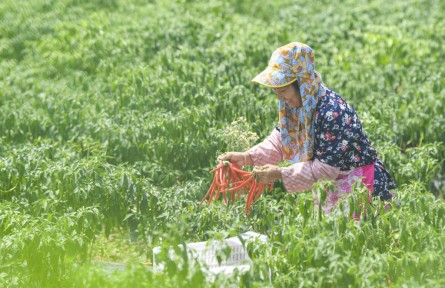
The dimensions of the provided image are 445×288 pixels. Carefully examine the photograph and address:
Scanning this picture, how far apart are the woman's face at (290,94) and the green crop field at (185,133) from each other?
57 centimetres

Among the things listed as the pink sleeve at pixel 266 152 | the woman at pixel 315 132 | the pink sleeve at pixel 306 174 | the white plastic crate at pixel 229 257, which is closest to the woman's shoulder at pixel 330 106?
the woman at pixel 315 132

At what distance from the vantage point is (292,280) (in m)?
4.09

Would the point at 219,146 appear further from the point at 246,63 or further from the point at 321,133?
the point at 246,63

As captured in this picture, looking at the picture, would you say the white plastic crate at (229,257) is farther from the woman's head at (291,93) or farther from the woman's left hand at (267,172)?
the woman's head at (291,93)

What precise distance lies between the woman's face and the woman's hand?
45cm

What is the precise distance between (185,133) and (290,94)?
5.01ft

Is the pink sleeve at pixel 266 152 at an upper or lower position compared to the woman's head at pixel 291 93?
lower

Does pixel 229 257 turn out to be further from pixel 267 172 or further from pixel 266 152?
pixel 266 152

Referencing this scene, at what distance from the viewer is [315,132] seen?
15.4 ft

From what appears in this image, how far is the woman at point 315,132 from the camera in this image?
182 inches

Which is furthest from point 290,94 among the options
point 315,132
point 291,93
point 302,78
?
point 315,132

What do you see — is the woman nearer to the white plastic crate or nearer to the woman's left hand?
the woman's left hand

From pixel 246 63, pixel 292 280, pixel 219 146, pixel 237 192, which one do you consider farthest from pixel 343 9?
pixel 292 280

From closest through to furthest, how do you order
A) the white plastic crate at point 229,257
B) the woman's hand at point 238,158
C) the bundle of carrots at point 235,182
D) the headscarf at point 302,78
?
the white plastic crate at point 229,257 < the headscarf at point 302,78 < the bundle of carrots at point 235,182 < the woman's hand at point 238,158
